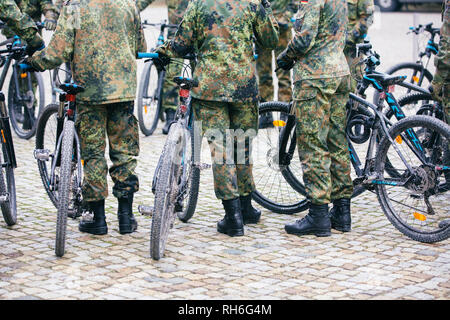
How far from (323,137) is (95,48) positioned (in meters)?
1.87

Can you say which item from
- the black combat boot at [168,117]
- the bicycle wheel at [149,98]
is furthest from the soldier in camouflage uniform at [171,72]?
the bicycle wheel at [149,98]

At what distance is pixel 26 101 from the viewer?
372 inches

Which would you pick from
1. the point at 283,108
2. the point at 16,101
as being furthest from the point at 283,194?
the point at 16,101

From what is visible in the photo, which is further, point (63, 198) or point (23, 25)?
point (23, 25)

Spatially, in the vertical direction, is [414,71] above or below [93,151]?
above

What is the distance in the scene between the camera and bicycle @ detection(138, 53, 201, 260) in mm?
Result: 5277

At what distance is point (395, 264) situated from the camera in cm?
538

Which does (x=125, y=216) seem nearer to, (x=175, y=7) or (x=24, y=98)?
(x=24, y=98)

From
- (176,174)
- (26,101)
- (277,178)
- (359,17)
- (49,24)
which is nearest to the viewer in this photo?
(176,174)

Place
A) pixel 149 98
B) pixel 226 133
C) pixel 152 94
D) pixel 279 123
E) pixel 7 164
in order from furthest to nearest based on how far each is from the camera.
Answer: pixel 152 94 < pixel 149 98 < pixel 279 123 < pixel 7 164 < pixel 226 133

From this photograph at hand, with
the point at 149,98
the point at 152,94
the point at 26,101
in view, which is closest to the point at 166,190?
the point at 149,98

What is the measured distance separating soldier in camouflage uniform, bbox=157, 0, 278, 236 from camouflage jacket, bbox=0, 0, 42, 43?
108 cm

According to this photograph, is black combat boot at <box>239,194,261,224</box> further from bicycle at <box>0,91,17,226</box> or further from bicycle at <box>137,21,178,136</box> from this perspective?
bicycle at <box>137,21,178,136</box>

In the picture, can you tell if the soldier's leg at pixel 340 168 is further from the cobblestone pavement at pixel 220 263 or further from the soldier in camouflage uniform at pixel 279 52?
the soldier in camouflage uniform at pixel 279 52
